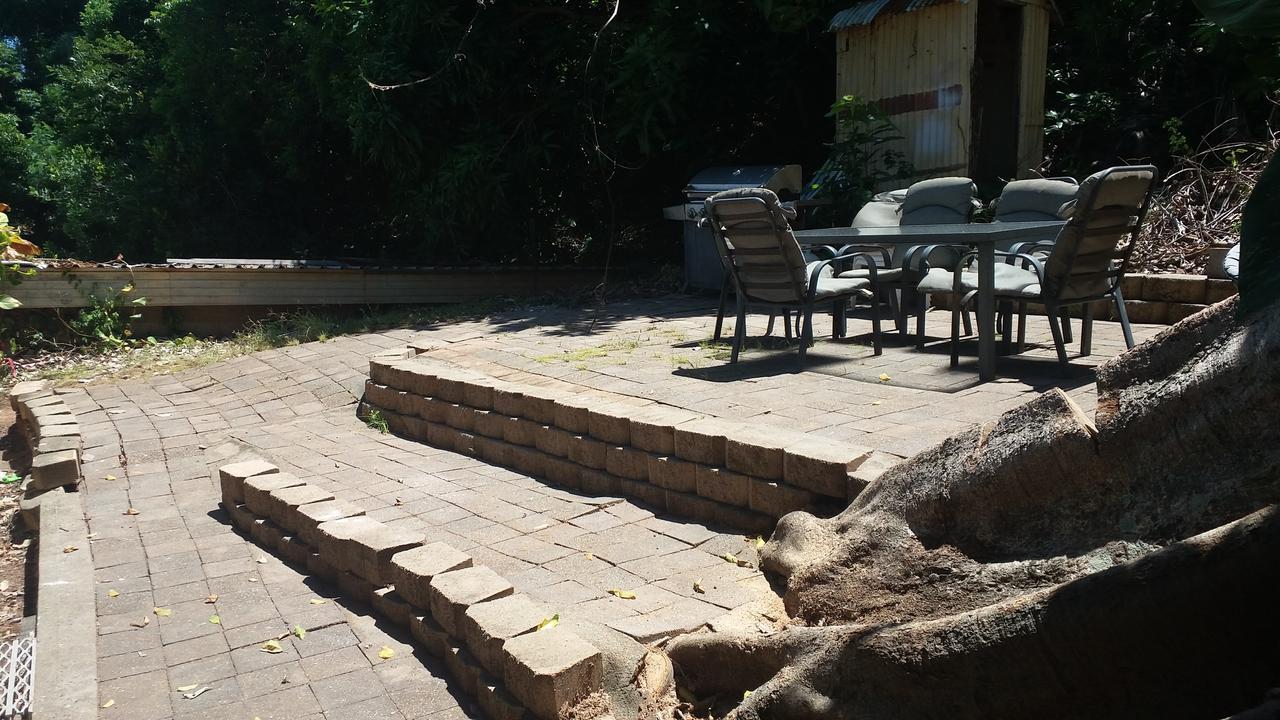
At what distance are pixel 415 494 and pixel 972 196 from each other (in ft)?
15.8

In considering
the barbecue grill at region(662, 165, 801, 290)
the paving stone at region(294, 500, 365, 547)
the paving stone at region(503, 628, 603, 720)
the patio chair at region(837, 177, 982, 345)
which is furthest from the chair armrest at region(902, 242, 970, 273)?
the paving stone at region(503, 628, 603, 720)

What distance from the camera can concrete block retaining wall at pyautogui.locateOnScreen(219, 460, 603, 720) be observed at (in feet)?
9.59

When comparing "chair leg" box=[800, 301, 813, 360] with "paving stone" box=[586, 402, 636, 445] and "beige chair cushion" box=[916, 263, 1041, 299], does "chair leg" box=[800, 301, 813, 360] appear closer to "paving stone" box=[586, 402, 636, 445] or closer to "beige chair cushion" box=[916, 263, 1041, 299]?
"beige chair cushion" box=[916, 263, 1041, 299]

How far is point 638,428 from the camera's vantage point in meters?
4.79

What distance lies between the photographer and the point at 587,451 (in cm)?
511

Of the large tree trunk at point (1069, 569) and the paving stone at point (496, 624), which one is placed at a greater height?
the large tree trunk at point (1069, 569)

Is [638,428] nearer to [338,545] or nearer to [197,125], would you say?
[338,545]

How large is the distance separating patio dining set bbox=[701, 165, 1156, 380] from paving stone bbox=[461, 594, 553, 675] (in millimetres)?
3046

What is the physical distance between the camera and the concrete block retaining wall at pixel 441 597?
2922 millimetres

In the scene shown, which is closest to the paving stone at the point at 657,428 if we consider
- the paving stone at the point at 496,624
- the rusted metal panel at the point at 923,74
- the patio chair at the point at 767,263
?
the paving stone at the point at 496,624

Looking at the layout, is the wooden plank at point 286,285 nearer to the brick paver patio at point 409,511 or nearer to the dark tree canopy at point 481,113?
the dark tree canopy at point 481,113

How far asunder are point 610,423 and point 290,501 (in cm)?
150

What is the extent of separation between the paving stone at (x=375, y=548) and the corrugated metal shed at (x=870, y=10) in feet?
24.4

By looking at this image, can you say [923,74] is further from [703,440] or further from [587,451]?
[703,440]
